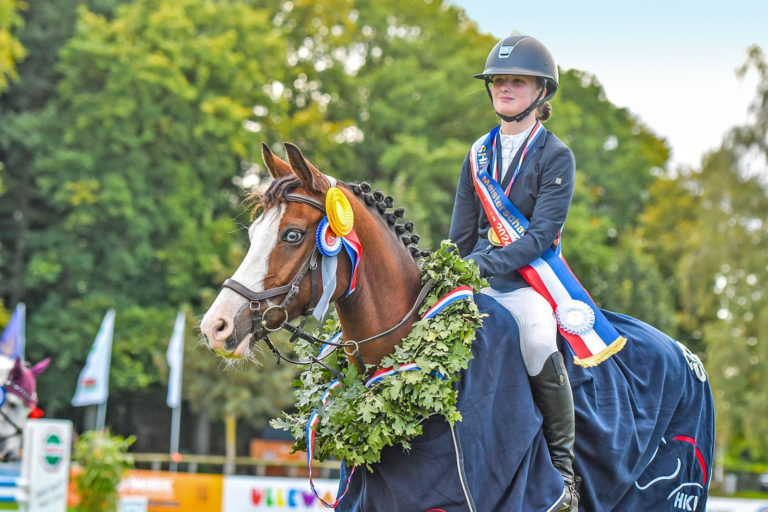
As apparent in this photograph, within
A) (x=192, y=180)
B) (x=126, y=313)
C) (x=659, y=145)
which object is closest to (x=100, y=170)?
(x=192, y=180)

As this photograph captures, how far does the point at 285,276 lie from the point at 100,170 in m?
24.6

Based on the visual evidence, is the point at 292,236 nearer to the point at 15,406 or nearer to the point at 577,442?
the point at 577,442

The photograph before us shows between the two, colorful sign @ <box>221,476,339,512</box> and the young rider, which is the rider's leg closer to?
the young rider

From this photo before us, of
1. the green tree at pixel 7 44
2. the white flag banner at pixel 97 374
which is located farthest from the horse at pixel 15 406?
the green tree at pixel 7 44

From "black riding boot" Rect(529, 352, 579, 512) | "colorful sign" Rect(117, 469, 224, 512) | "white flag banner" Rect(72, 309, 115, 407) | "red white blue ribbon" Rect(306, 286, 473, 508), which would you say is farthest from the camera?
"white flag banner" Rect(72, 309, 115, 407)

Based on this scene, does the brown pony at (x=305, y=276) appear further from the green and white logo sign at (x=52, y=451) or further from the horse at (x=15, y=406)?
the green and white logo sign at (x=52, y=451)

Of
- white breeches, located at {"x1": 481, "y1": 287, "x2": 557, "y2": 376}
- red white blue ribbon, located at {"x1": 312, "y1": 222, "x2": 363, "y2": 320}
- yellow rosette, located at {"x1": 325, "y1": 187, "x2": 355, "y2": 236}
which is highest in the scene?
yellow rosette, located at {"x1": 325, "y1": 187, "x2": 355, "y2": 236}

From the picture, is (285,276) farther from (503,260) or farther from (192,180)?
(192,180)

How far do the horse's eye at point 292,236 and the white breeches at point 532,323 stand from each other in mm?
1312

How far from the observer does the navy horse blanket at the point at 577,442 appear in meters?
4.40

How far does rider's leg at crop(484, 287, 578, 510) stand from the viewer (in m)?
4.66

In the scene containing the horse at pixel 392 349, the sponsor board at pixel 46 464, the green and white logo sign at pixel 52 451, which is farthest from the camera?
the green and white logo sign at pixel 52 451

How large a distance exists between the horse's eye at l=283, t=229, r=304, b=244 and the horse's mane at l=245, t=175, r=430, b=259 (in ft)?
0.54

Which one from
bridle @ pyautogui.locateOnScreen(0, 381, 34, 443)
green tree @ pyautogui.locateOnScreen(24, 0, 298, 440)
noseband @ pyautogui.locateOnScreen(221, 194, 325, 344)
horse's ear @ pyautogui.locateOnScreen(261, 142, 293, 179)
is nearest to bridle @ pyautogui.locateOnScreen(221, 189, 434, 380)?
noseband @ pyautogui.locateOnScreen(221, 194, 325, 344)
